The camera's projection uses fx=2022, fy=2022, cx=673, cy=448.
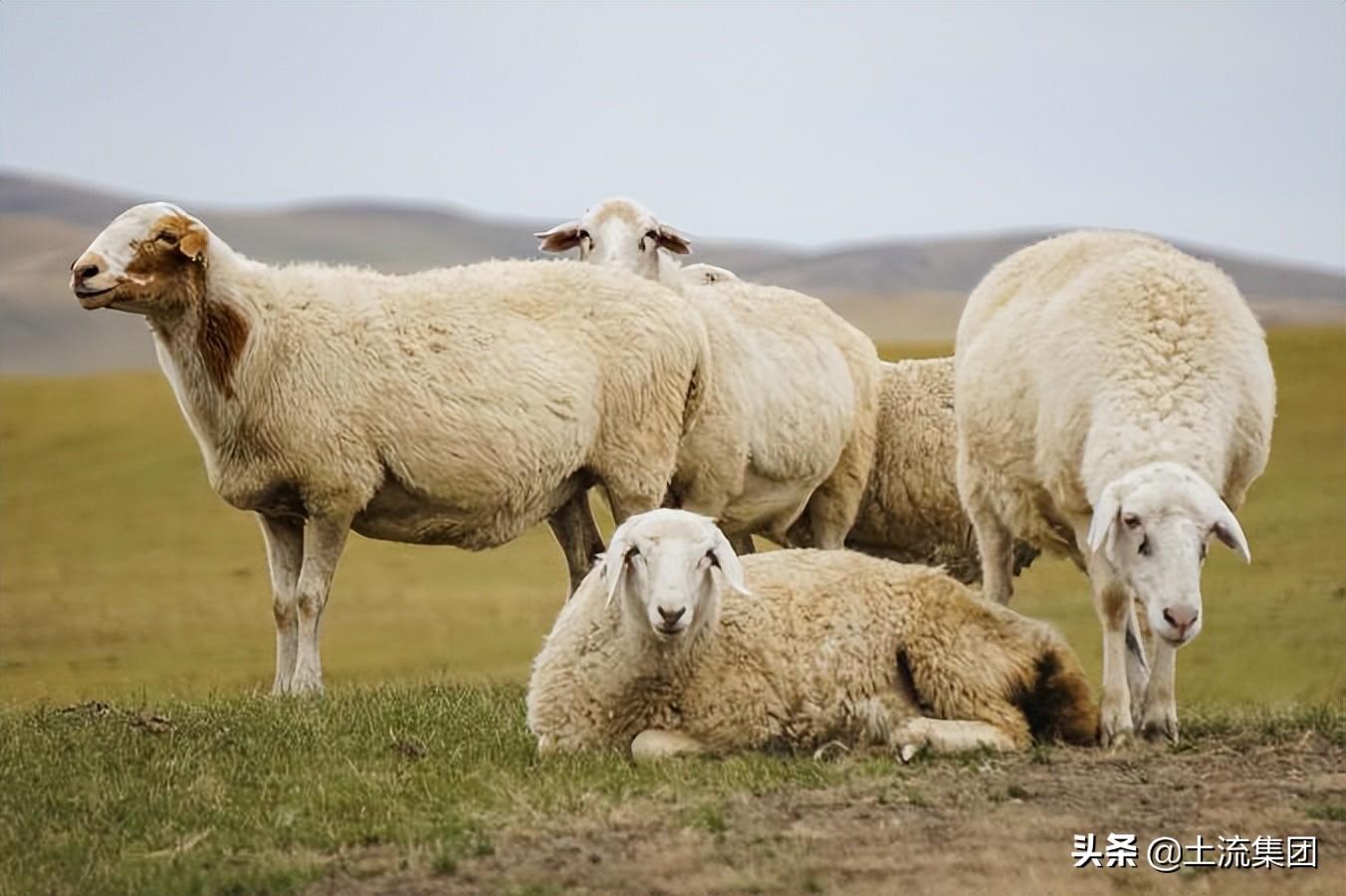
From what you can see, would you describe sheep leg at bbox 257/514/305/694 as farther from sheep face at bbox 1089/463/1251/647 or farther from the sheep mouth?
sheep face at bbox 1089/463/1251/647

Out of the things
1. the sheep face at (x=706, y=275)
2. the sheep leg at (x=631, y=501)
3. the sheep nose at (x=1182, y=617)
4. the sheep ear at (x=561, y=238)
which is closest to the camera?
the sheep nose at (x=1182, y=617)

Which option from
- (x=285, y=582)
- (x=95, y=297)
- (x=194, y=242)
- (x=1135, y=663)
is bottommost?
(x=285, y=582)

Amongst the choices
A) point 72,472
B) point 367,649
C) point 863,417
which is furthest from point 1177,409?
point 72,472

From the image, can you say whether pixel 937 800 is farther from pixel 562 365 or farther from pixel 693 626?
pixel 562 365

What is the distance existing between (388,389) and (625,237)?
2766 millimetres

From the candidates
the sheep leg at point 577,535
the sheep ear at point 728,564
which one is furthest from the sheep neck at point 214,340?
the sheep ear at point 728,564

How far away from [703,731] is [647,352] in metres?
3.26

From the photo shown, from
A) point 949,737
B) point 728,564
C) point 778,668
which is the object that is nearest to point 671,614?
point 728,564

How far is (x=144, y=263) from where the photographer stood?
10219 mm

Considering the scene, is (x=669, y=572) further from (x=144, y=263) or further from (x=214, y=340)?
(x=144, y=263)

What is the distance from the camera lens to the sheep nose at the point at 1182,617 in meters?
7.91

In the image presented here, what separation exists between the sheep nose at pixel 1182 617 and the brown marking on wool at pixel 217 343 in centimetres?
510

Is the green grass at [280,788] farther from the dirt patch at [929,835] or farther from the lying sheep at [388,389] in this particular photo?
the lying sheep at [388,389]

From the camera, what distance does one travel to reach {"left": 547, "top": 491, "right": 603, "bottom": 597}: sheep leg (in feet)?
39.2
